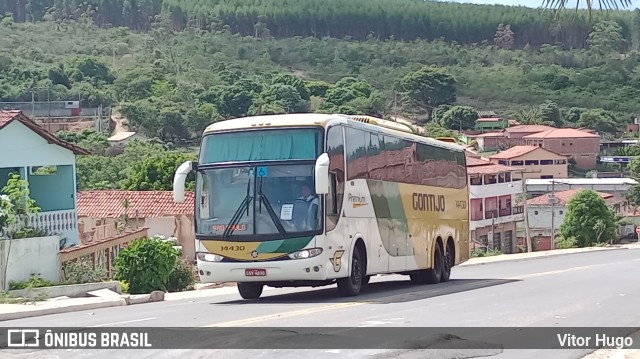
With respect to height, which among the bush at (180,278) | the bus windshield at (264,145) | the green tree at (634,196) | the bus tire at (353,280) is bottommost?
the green tree at (634,196)

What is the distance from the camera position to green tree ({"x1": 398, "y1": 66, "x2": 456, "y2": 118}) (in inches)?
5512

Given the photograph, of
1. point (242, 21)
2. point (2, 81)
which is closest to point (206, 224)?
point (2, 81)

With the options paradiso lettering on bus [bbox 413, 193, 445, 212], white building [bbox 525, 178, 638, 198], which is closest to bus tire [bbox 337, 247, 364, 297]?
paradiso lettering on bus [bbox 413, 193, 445, 212]

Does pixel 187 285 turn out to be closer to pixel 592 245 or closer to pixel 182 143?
pixel 592 245

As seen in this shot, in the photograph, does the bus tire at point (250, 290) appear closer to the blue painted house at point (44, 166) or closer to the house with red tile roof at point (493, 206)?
the blue painted house at point (44, 166)

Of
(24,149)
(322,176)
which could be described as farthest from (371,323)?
(24,149)

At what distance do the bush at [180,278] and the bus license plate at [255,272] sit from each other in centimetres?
687

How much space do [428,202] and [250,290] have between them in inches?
236

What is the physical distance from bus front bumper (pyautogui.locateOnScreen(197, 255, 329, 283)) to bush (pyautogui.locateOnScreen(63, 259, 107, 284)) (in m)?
6.03

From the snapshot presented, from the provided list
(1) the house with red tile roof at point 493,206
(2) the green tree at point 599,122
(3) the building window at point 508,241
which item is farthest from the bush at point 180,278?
(2) the green tree at point 599,122

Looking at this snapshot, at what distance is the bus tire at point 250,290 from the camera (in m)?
20.1

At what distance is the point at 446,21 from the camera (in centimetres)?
19912

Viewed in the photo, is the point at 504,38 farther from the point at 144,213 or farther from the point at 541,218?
the point at 144,213

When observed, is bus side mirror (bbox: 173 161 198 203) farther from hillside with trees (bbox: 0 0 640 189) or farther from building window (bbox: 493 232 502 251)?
hillside with trees (bbox: 0 0 640 189)
